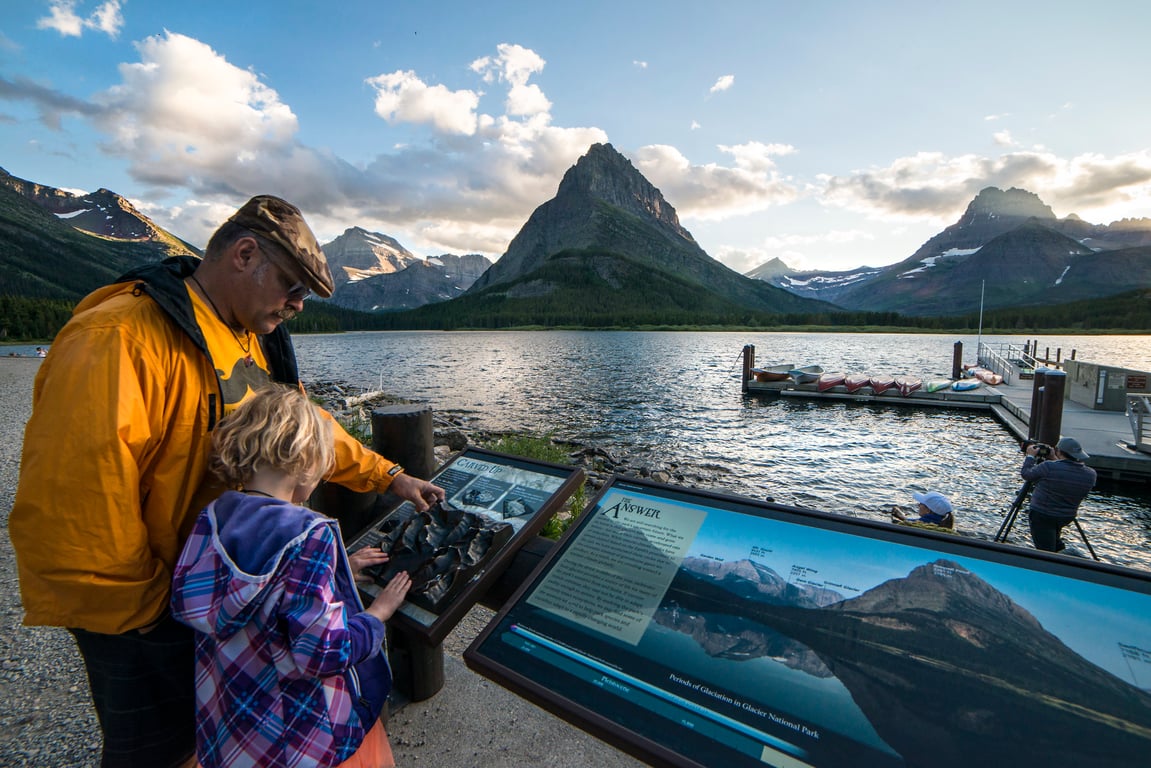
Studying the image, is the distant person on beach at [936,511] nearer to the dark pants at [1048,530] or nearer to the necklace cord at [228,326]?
the dark pants at [1048,530]

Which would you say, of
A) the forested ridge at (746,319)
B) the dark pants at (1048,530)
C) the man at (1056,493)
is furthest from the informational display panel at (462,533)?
the forested ridge at (746,319)

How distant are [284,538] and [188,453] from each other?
0.68 m

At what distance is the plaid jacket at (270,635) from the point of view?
172 centimetres

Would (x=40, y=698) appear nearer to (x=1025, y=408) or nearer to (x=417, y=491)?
(x=417, y=491)

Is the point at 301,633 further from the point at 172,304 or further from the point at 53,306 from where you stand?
the point at 53,306

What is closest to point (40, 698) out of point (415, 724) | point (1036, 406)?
point (415, 724)

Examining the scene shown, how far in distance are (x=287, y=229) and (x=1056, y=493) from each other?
39.6ft

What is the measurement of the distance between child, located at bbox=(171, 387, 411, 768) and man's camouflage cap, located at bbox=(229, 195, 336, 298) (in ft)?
2.27

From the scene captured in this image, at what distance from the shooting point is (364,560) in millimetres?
2447

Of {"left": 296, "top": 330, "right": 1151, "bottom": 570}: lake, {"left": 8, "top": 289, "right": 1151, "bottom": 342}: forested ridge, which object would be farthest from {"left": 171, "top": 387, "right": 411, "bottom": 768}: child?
{"left": 8, "top": 289, "right": 1151, "bottom": 342}: forested ridge

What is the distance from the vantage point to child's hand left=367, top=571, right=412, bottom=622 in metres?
2.16

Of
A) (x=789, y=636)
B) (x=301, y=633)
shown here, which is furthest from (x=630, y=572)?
(x=301, y=633)

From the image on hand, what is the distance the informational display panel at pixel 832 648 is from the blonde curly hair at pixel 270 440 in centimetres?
104

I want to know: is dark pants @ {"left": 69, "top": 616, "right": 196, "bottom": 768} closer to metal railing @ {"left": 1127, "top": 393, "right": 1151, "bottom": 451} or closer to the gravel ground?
the gravel ground
